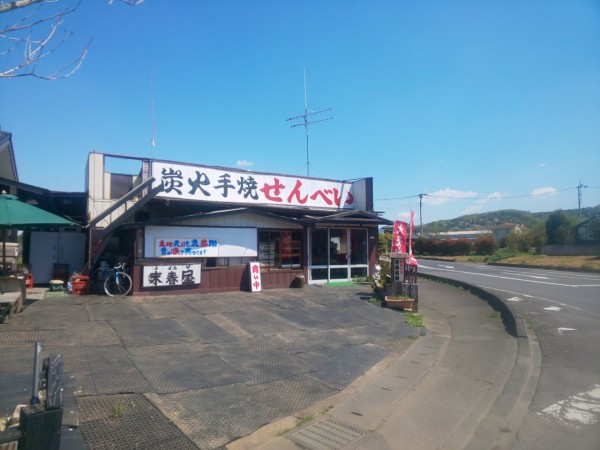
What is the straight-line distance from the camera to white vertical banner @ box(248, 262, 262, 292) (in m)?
14.2

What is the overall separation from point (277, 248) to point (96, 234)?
20.2 feet

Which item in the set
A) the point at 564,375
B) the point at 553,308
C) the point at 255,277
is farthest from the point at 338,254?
the point at 564,375

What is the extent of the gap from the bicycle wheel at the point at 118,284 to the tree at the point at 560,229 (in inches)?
1899

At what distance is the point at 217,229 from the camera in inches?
553

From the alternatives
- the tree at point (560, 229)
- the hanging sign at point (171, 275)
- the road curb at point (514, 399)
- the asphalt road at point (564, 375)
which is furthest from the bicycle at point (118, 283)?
the tree at point (560, 229)

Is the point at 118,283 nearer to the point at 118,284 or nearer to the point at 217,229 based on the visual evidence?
the point at 118,284

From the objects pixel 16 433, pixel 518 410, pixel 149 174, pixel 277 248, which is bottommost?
pixel 518 410

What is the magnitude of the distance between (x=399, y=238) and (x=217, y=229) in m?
6.13

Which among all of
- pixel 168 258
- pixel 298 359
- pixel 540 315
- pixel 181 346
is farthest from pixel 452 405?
pixel 168 258

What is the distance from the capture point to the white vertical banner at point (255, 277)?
1423 cm

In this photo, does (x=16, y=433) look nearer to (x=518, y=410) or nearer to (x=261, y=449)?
(x=261, y=449)

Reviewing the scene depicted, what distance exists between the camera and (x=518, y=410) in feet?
17.7

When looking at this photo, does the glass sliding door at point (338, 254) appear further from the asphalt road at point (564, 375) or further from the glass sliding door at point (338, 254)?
the asphalt road at point (564, 375)

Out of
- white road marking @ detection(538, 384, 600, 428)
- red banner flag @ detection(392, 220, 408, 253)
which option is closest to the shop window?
red banner flag @ detection(392, 220, 408, 253)
